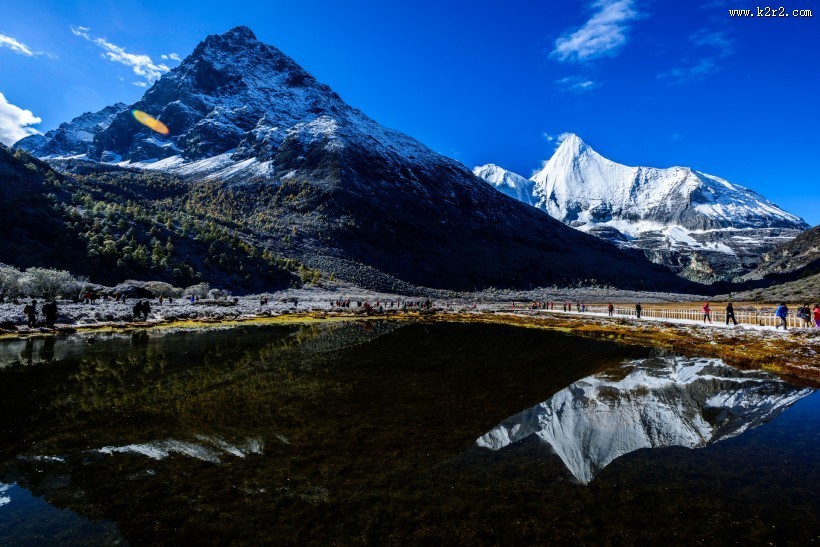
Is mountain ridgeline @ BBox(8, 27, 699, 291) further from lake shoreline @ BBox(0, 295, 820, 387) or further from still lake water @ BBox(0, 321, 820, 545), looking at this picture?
still lake water @ BBox(0, 321, 820, 545)

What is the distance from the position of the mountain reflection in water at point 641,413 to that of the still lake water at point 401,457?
0.08 metres

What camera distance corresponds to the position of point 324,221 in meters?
135

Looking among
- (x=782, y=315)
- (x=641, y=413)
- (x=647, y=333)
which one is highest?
(x=782, y=315)

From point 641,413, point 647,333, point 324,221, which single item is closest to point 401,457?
point 641,413

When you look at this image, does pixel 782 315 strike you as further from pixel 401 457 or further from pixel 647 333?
pixel 401 457

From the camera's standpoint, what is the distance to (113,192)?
109 m

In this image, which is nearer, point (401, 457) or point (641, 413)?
point (401, 457)

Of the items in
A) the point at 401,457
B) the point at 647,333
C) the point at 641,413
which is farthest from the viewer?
the point at 647,333

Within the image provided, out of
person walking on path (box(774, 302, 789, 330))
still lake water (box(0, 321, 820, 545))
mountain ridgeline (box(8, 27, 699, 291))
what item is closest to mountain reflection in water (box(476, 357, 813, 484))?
still lake water (box(0, 321, 820, 545))

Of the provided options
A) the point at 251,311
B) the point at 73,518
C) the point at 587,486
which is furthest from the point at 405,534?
the point at 251,311

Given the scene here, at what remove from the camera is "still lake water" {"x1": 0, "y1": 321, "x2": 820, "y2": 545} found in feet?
20.3

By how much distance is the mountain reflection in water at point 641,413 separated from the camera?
9.58 metres

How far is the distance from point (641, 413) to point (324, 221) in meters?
129

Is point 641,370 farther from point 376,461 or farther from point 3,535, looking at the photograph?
point 3,535
